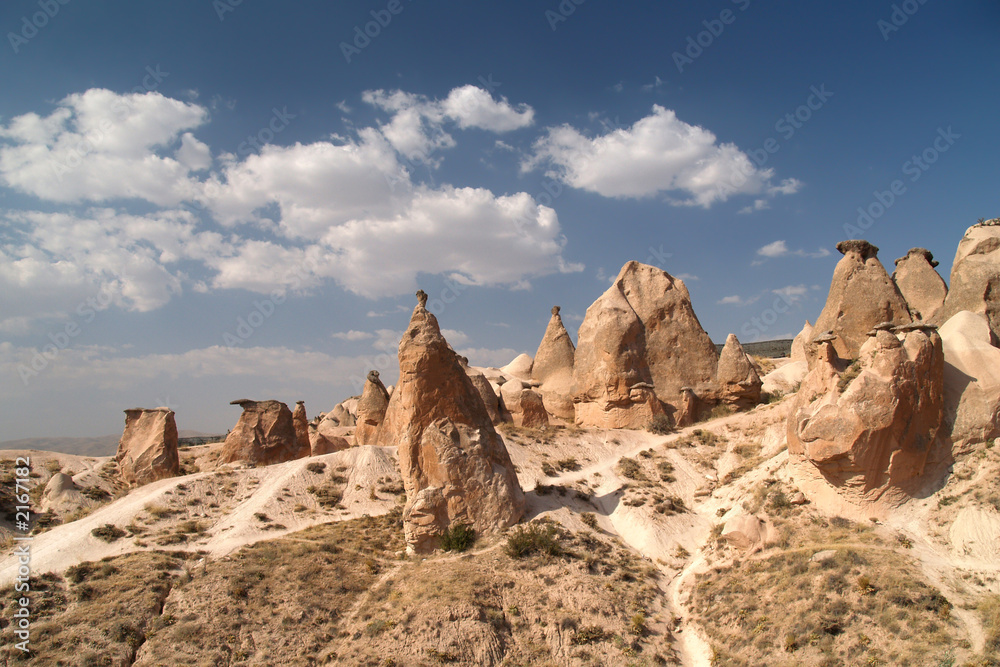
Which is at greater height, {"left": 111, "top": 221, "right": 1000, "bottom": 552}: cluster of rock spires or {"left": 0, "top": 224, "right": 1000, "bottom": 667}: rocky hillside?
{"left": 111, "top": 221, "right": 1000, "bottom": 552}: cluster of rock spires

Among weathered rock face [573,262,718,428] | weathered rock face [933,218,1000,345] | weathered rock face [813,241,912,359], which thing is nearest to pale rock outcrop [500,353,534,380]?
weathered rock face [573,262,718,428]

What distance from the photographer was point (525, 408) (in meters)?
29.1

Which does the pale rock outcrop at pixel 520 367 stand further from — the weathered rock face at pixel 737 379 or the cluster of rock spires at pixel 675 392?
the weathered rock face at pixel 737 379

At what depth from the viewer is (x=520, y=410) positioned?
29.2 metres

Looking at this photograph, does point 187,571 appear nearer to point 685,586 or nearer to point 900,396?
point 685,586

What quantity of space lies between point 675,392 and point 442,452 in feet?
52.2

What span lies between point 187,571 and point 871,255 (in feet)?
88.9

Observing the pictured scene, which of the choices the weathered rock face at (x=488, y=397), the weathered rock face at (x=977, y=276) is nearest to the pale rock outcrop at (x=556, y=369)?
the weathered rock face at (x=488, y=397)

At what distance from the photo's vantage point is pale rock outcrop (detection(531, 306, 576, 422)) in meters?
32.6

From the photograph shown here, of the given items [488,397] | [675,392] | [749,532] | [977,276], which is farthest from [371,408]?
[977,276]

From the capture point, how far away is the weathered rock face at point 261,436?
24984 millimetres

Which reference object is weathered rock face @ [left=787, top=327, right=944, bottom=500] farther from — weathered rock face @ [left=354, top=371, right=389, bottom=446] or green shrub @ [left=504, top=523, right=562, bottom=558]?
weathered rock face @ [left=354, top=371, right=389, bottom=446]

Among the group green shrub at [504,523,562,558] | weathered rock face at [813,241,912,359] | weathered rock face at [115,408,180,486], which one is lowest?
green shrub at [504,523,562,558]

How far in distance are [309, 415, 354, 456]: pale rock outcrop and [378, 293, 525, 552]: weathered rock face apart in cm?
1332
